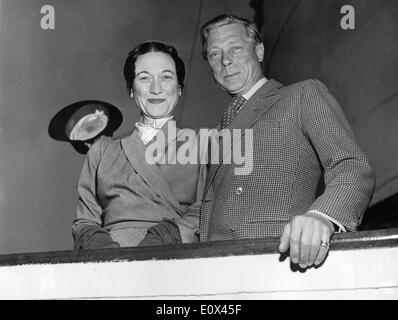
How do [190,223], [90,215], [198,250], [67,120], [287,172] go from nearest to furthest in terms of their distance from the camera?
[198,250] → [287,172] → [190,223] → [90,215] → [67,120]

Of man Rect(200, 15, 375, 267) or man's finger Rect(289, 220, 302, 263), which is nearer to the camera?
man's finger Rect(289, 220, 302, 263)

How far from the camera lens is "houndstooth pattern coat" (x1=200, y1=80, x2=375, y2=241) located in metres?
2.15

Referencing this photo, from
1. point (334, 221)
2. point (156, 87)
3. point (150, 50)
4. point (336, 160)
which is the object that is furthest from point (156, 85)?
point (334, 221)

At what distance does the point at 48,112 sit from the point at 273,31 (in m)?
0.93

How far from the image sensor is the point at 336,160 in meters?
2.08

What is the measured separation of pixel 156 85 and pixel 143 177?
0.30 meters

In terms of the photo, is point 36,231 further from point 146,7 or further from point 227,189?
point 227,189

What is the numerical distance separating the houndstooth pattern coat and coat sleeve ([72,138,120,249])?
29 centimetres

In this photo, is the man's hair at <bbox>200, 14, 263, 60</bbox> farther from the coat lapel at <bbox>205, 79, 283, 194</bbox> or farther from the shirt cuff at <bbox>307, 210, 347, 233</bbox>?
the shirt cuff at <bbox>307, 210, 347, 233</bbox>

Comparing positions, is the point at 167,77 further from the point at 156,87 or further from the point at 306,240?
the point at 306,240

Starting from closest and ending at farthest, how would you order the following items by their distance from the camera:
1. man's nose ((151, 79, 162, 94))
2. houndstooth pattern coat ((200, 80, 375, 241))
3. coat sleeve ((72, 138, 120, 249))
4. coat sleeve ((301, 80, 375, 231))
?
1. coat sleeve ((301, 80, 375, 231))
2. houndstooth pattern coat ((200, 80, 375, 241))
3. coat sleeve ((72, 138, 120, 249))
4. man's nose ((151, 79, 162, 94))

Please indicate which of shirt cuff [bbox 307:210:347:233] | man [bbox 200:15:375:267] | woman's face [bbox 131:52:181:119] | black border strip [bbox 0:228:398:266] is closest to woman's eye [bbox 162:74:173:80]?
woman's face [bbox 131:52:181:119]
